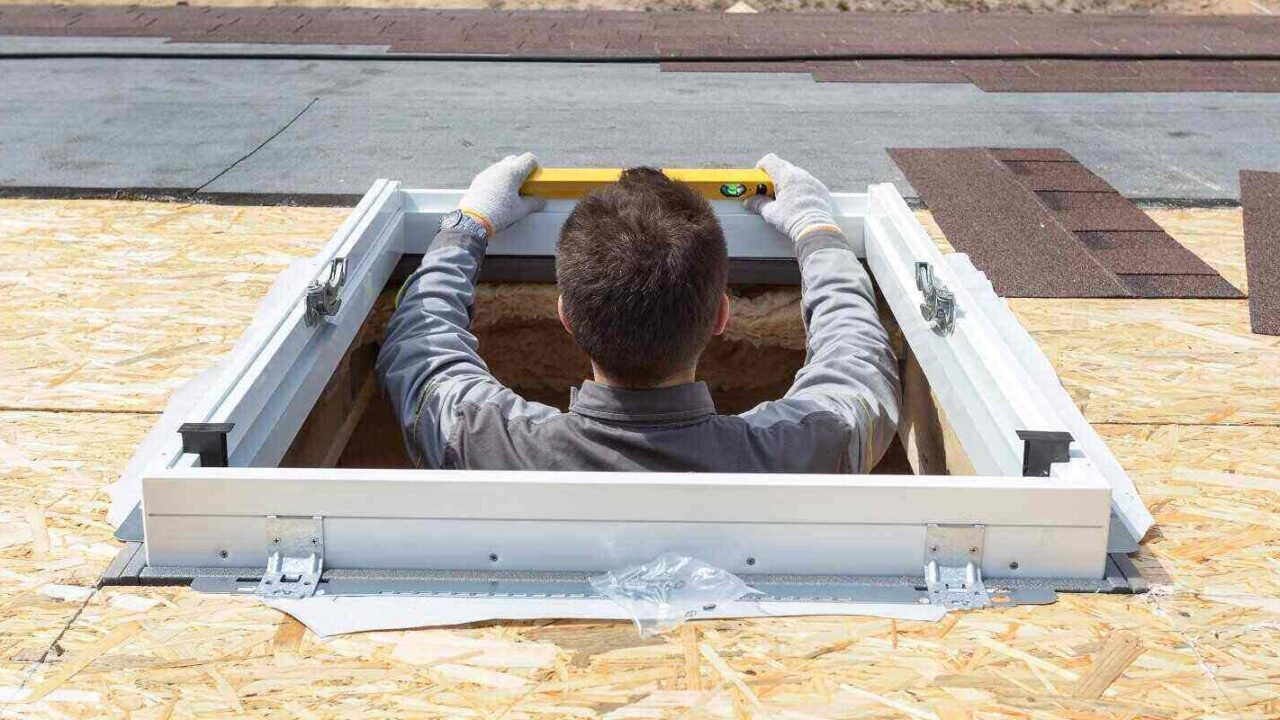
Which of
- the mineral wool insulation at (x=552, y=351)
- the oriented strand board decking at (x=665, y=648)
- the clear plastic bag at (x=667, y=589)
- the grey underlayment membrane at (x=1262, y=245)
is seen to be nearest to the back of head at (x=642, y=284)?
the clear plastic bag at (x=667, y=589)

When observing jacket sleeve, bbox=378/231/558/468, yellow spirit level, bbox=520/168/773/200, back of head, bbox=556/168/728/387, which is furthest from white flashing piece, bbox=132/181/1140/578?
yellow spirit level, bbox=520/168/773/200

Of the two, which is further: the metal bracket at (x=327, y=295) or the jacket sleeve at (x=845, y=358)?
the metal bracket at (x=327, y=295)

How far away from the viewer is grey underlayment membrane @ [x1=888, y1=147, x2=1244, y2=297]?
381 cm

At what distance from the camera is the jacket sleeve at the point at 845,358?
2.16 m

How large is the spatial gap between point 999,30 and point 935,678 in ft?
29.5

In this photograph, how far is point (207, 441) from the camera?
1802 mm

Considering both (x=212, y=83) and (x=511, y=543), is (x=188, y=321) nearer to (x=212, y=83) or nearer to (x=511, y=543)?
(x=511, y=543)

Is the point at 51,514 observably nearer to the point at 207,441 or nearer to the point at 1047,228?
the point at 207,441

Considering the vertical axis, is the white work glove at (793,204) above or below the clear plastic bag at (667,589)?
above

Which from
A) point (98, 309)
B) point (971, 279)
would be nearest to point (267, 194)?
point (98, 309)

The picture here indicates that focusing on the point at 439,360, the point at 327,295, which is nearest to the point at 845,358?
the point at 439,360

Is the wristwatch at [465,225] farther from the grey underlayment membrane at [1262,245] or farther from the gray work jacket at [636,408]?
the grey underlayment membrane at [1262,245]

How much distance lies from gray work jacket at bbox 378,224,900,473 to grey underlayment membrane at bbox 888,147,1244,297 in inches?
59.0

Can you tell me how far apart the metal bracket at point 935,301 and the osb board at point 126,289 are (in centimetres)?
163
